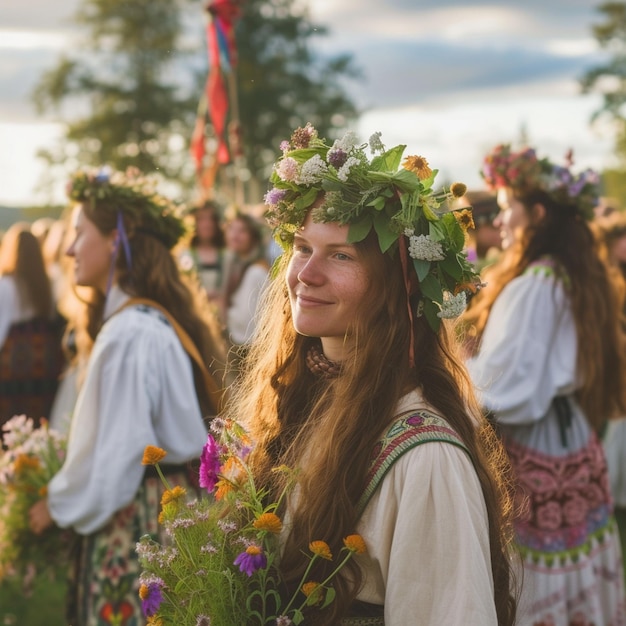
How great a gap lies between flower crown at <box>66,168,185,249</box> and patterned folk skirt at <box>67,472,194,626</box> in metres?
1.05

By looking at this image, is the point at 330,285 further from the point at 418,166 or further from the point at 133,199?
the point at 133,199

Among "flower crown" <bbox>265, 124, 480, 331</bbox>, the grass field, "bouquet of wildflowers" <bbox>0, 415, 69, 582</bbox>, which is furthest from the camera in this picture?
the grass field

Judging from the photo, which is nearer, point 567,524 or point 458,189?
point 458,189

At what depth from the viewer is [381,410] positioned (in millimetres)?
2117

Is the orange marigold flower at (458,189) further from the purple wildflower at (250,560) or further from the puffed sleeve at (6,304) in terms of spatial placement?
the puffed sleeve at (6,304)

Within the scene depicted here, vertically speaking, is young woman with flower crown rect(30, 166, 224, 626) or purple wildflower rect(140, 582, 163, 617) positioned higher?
young woman with flower crown rect(30, 166, 224, 626)

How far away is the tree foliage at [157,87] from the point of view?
105 ft

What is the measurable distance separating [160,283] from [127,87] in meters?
29.9

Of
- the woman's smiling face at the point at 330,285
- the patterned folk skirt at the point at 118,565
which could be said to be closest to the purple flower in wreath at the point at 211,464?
the woman's smiling face at the point at 330,285

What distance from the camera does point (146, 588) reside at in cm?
198

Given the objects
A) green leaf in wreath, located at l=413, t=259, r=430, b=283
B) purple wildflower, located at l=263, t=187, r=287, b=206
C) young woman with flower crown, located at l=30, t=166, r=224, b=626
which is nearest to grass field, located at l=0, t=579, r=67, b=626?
young woman with flower crown, located at l=30, t=166, r=224, b=626

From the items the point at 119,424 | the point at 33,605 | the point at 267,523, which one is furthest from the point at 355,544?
the point at 33,605

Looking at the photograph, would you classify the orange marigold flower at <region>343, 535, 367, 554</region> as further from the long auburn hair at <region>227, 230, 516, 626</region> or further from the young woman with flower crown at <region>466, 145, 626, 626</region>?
the young woman with flower crown at <region>466, 145, 626, 626</region>

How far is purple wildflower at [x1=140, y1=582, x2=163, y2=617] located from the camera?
1.98m
